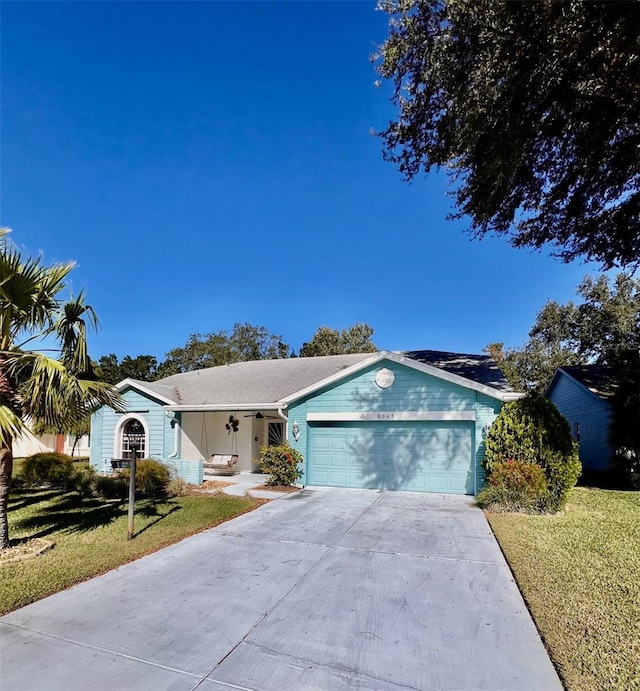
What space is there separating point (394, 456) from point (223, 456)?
7304 mm

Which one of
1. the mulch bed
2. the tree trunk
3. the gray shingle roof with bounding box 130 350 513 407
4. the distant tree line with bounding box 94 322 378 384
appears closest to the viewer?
the tree trunk

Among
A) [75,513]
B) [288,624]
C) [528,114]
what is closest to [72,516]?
[75,513]

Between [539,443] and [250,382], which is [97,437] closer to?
[250,382]

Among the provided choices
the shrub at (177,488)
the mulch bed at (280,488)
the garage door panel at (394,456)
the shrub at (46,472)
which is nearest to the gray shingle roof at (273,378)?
the garage door panel at (394,456)

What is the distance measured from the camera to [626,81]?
7.78 meters

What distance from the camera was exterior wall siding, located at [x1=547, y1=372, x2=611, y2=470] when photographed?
1628 cm

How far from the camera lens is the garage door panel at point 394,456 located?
1238 cm

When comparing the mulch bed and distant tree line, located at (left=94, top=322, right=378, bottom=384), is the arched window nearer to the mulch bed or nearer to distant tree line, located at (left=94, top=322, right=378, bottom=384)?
the mulch bed

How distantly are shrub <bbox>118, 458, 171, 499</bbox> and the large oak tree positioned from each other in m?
11.0

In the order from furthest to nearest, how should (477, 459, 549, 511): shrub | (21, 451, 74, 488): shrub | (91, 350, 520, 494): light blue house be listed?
(21, 451, 74, 488): shrub
(91, 350, 520, 494): light blue house
(477, 459, 549, 511): shrub

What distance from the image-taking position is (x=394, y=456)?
1297 centimetres

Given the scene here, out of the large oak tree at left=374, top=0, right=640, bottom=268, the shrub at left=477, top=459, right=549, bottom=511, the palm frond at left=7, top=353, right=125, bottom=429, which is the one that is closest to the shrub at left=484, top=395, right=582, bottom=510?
the shrub at left=477, top=459, right=549, bottom=511

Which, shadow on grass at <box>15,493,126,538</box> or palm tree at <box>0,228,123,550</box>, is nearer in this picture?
palm tree at <box>0,228,123,550</box>

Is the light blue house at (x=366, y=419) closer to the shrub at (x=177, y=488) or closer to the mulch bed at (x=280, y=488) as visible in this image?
the mulch bed at (x=280, y=488)
